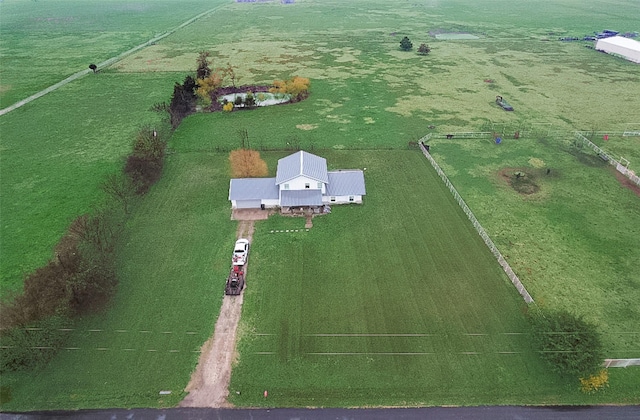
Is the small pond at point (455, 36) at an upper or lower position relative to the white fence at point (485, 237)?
upper

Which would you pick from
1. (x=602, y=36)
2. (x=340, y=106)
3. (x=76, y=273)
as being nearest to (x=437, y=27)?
(x=602, y=36)

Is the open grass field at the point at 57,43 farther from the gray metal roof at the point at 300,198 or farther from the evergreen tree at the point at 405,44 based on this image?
the evergreen tree at the point at 405,44

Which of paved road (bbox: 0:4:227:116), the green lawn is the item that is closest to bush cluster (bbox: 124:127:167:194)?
the green lawn

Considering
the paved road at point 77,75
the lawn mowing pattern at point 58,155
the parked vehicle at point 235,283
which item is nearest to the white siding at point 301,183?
the parked vehicle at point 235,283

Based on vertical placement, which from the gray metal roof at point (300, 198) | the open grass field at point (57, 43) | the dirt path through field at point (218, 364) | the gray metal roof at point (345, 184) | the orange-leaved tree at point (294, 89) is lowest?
the dirt path through field at point (218, 364)

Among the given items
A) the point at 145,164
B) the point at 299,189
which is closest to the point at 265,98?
the point at 145,164

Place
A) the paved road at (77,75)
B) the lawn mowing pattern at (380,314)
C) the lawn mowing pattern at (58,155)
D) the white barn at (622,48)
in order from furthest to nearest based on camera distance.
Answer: the white barn at (622,48), the paved road at (77,75), the lawn mowing pattern at (58,155), the lawn mowing pattern at (380,314)

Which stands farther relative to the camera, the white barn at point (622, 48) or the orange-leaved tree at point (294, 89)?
the white barn at point (622, 48)
